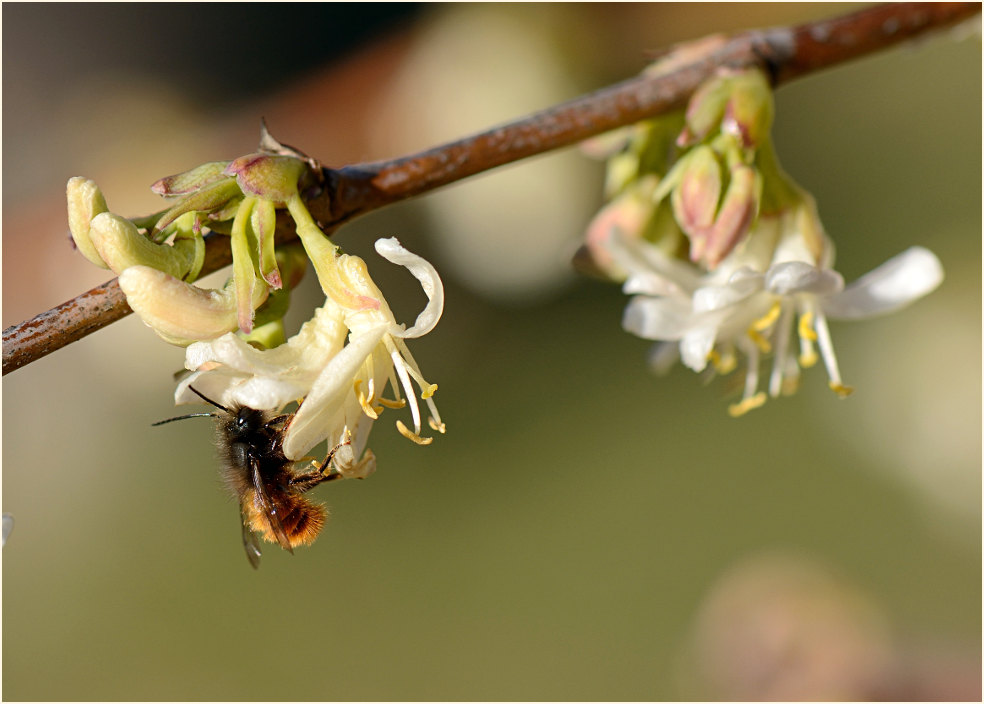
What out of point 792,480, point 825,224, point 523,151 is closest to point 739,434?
point 792,480

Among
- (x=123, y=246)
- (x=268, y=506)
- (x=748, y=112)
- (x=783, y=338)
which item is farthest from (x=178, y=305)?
(x=783, y=338)

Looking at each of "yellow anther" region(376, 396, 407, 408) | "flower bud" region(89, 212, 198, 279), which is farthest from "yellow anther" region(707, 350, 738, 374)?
"flower bud" region(89, 212, 198, 279)

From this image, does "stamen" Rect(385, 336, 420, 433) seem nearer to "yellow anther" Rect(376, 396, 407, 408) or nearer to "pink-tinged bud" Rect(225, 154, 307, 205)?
"yellow anther" Rect(376, 396, 407, 408)

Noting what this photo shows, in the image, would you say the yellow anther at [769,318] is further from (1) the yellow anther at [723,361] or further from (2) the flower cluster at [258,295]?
(2) the flower cluster at [258,295]

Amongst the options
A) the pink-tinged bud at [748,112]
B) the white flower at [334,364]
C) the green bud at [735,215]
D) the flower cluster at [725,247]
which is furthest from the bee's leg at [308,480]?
the pink-tinged bud at [748,112]

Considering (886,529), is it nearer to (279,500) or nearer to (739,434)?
(739,434)

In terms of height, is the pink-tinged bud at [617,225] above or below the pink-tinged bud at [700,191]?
below
